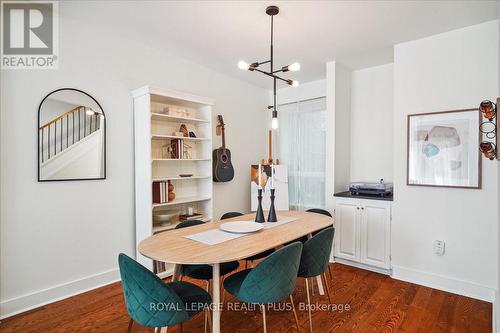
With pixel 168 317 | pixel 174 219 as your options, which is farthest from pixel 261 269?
pixel 174 219

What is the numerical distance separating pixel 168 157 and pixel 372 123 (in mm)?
2823

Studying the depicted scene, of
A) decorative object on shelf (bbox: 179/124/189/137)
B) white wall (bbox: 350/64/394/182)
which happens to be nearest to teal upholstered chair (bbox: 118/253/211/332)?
decorative object on shelf (bbox: 179/124/189/137)

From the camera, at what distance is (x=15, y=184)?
2354mm

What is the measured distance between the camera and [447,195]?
9.26 feet

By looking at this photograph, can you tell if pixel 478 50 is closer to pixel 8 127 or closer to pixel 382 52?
pixel 382 52

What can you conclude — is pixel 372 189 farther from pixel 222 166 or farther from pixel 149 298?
pixel 149 298

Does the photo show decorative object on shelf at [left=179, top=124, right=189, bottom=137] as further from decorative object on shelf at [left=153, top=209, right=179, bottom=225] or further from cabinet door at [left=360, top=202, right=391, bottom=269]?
cabinet door at [left=360, top=202, right=391, bottom=269]

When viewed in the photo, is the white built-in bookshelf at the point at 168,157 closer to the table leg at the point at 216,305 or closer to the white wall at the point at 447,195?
the table leg at the point at 216,305

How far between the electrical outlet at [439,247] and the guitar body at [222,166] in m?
2.64

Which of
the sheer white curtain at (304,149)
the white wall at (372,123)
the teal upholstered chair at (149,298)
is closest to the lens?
the teal upholstered chair at (149,298)

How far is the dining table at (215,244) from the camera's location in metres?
1.62

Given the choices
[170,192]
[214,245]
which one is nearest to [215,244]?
[214,245]

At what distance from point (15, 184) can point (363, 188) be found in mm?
3593

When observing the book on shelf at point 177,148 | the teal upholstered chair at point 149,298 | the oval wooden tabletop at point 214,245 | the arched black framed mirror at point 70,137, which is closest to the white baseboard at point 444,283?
the oval wooden tabletop at point 214,245
